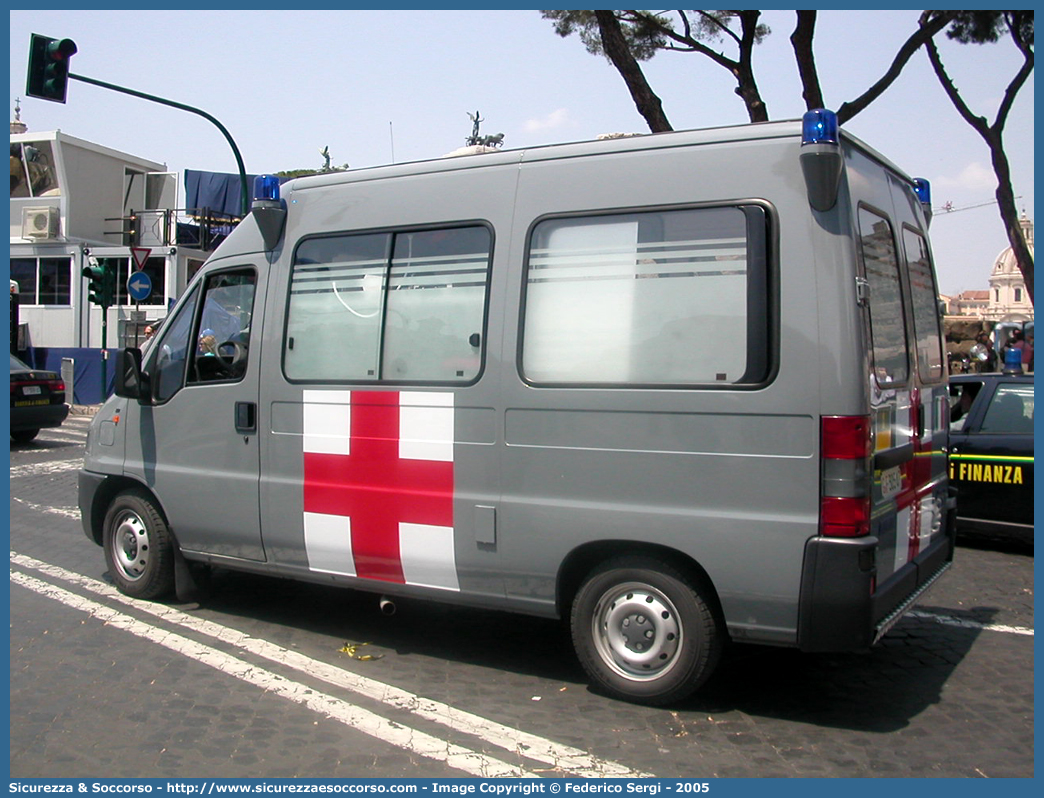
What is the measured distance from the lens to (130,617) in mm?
6211

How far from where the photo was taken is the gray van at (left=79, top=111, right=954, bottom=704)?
13.9ft

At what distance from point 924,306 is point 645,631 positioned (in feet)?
8.30

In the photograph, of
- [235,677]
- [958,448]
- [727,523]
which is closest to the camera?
[727,523]

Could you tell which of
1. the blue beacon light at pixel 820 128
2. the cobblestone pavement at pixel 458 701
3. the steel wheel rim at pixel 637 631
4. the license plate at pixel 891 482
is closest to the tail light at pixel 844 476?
the license plate at pixel 891 482

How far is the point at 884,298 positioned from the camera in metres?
4.75

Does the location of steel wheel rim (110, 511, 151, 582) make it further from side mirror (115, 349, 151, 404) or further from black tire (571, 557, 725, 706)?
black tire (571, 557, 725, 706)

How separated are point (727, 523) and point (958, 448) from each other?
4965 mm

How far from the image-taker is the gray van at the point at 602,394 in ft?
13.9

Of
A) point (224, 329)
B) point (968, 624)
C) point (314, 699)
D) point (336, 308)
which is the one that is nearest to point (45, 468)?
point (224, 329)

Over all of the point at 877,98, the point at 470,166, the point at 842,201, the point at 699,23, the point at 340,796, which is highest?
the point at 699,23

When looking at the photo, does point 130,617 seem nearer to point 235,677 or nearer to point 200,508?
point 200,508

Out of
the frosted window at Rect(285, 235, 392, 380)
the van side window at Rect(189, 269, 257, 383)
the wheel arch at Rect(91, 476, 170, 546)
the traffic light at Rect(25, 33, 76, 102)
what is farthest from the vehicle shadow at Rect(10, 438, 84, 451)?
the frosted window at Rect(285, 235, 392, 380)

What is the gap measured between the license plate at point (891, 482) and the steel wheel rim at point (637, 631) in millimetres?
1124

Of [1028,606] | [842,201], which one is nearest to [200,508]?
[842,201]
